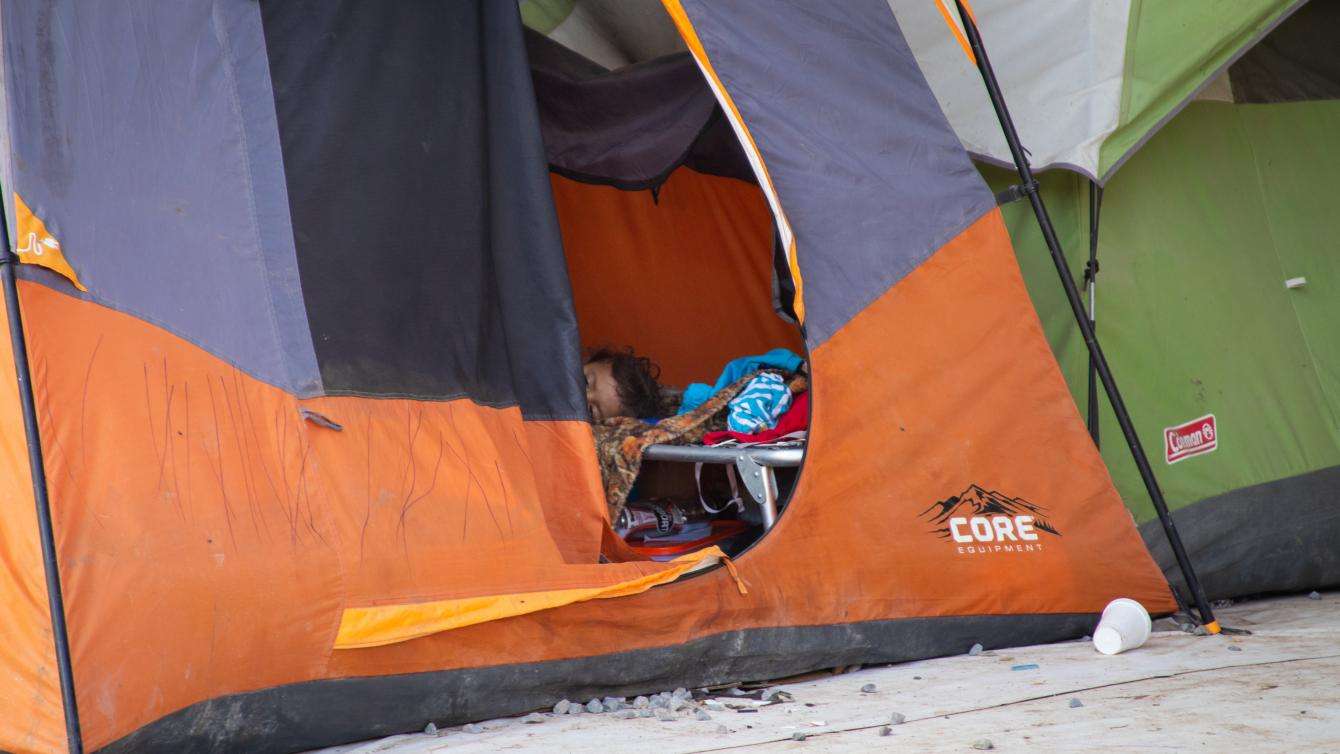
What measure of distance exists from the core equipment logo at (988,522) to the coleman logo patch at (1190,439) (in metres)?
0.78

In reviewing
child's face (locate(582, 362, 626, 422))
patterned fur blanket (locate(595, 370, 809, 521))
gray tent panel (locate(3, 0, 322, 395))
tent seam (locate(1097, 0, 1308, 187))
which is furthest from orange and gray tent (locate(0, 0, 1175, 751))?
child's face (locate(582, 362, 626, 422))

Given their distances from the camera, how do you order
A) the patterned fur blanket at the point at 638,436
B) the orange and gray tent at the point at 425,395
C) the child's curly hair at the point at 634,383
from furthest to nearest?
the child's curly hair at the point at 634,383
the patterned fur blanket at the point at 638,436
the orange and gray tent at the point at 425,395

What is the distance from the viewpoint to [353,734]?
229cm

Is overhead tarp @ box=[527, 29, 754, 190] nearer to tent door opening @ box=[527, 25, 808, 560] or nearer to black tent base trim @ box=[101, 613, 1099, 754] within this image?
tent door opening @ box=[527, 25, 808, 560]

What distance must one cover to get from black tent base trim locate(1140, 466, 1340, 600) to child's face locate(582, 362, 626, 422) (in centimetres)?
155

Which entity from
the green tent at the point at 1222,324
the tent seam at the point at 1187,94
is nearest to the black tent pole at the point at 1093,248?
the green tent at the point at 1222,324

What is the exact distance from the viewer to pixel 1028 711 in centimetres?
234

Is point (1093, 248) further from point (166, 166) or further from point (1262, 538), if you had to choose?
point (166, 166)

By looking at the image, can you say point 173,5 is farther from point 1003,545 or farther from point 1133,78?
point 1133,78

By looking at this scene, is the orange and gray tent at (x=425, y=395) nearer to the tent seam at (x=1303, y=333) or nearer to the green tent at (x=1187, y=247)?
the green tent at (x=1187, y=247)

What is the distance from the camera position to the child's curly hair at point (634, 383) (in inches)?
146

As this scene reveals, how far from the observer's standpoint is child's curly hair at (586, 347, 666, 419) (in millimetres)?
3705

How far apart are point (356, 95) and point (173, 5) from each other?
42 centimetres

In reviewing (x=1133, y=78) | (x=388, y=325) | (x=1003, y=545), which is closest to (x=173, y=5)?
(x=388, y=325)
